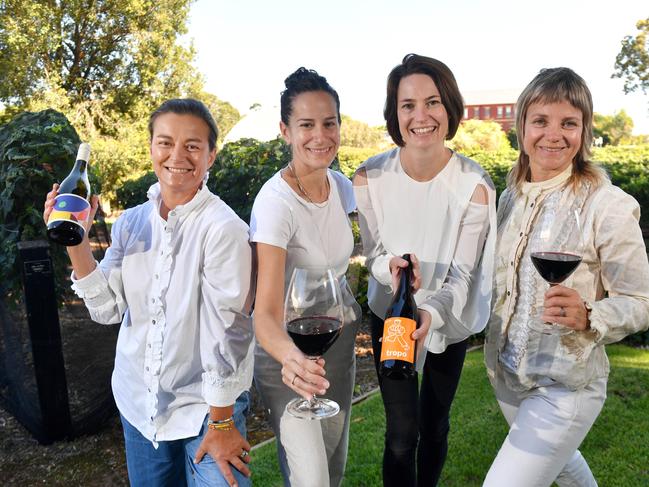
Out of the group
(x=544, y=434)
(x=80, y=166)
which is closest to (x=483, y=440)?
(x=544, y=434)

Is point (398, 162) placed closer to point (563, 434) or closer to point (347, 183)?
point (347, 183)

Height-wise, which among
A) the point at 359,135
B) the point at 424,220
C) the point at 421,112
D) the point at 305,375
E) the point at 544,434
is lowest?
the point at 544,434

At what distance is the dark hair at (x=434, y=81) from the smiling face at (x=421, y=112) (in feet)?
0.08

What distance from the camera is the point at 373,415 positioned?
4988 mm

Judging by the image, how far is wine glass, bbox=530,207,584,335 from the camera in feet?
7.03

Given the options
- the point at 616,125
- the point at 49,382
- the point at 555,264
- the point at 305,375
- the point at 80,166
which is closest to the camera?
the point at 305,375

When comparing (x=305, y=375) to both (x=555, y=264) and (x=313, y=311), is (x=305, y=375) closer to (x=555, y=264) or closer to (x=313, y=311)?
(x=313, y=311)

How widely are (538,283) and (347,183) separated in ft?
3.17

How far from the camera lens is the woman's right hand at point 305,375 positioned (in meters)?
1.79

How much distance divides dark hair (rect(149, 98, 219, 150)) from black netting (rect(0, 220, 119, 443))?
2.58 m

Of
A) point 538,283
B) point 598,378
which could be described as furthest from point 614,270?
point 598,378

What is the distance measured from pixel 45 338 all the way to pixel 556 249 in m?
3.83

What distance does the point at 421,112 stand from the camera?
254 cm

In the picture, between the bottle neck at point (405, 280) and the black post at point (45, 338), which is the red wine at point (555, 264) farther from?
the black post at point (45, 338)
